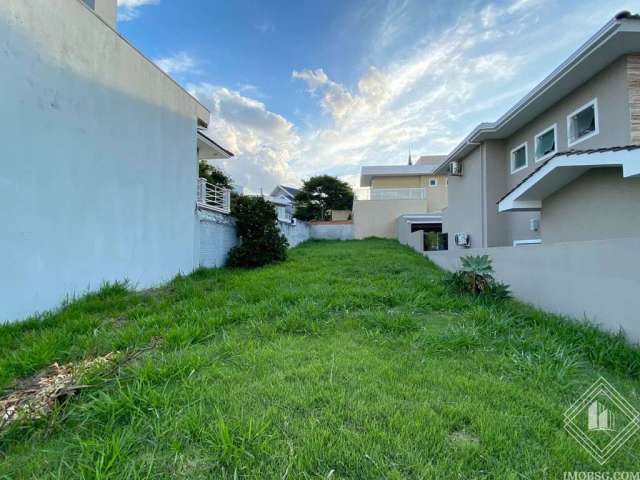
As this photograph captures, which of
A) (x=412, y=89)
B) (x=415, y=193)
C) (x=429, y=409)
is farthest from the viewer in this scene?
(x=415, y=193)

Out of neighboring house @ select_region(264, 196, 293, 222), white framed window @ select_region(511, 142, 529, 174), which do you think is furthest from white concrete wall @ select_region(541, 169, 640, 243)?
neighboring house @ select_region(264, 196, 293, 222)

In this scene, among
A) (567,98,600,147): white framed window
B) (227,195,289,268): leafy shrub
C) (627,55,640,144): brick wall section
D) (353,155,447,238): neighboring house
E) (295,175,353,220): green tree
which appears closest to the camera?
(627,55,640,144): brick wall section

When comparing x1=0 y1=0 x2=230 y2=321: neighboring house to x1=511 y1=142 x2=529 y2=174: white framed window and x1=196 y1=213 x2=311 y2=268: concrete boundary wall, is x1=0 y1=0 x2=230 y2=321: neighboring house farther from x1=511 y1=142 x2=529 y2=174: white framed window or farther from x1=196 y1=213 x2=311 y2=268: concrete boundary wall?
x1=511 y1=142 x2=529 y2=174: white framed window

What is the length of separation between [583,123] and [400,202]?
42.6 ft

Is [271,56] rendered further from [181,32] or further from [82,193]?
[82,193]

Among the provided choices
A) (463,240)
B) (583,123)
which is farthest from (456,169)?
(583,123)

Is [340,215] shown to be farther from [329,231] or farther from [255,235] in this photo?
[255,235]

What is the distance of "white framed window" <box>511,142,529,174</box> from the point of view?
857 centimetres

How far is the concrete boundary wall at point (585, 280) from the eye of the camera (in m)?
3.60

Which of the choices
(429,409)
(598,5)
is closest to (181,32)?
(598,5)

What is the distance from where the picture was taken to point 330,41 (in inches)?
419

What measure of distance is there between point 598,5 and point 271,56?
936 cm

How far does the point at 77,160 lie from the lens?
5.45m

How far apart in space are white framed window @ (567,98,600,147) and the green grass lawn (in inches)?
167
